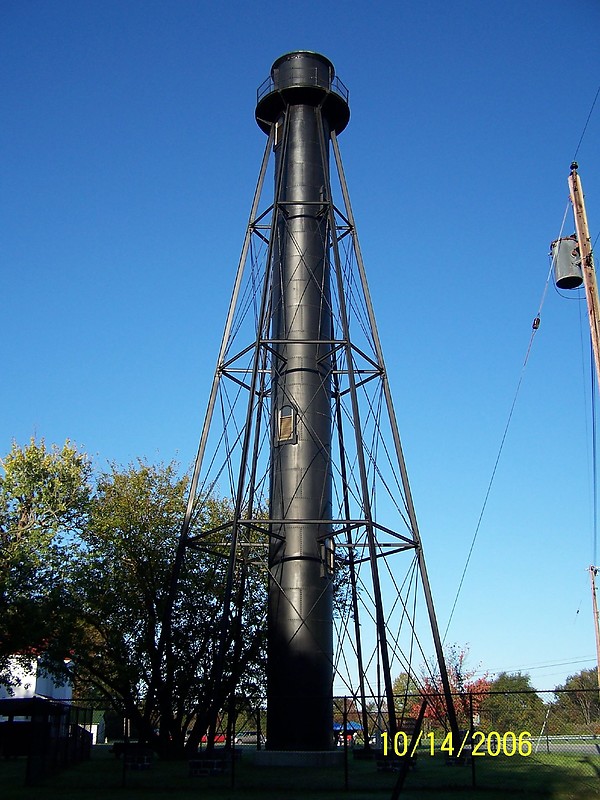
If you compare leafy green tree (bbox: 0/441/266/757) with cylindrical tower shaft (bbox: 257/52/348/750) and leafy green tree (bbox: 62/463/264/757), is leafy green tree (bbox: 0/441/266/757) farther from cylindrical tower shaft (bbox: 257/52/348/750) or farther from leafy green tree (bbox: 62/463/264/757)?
cylindrical tower shaft (bbox: 257/52/348/750)

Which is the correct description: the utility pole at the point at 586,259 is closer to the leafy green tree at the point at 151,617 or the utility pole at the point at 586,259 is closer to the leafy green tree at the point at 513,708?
the leafy green tree at the point at 513,708

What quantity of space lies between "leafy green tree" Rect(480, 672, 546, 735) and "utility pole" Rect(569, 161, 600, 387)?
233 inches

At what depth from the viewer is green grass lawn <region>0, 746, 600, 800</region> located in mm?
14609

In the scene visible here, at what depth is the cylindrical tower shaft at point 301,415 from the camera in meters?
20.5

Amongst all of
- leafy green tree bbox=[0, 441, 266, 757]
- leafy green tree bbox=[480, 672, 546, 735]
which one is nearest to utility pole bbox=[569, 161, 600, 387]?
leafy green tree bbox=[480, 672, 546, 735]

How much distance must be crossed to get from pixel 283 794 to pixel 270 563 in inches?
294

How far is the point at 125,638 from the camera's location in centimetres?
2673

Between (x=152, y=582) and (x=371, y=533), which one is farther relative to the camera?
(x=152, y=582)

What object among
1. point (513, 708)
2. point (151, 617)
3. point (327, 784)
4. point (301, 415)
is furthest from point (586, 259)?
point (513, 708)

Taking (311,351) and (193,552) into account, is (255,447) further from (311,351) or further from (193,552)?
(193,552)

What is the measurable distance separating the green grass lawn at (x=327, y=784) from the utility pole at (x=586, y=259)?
24.2 ft

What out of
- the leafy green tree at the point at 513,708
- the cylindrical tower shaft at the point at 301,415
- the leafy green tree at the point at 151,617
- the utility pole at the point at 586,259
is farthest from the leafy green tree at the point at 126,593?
the utility pole at the point at 586,259

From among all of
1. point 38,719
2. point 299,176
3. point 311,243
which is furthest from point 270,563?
point 299,176

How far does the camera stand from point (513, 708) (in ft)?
125
